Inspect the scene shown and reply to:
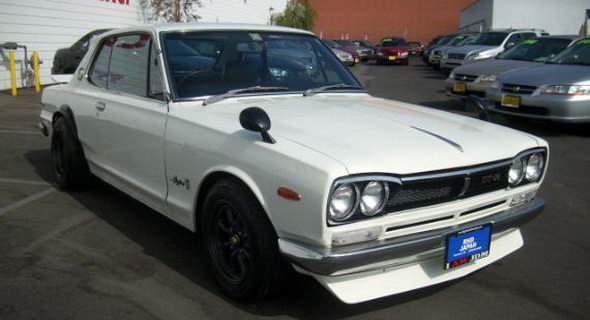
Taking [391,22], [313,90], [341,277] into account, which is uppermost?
[391,22]

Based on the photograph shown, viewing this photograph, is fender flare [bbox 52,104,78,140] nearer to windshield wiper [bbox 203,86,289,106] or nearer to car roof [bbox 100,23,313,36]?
car roof [bbox 100,23,313,36]

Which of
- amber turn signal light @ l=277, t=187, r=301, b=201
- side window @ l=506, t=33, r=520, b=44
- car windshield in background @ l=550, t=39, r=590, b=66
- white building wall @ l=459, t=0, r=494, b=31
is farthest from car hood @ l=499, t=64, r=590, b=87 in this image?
white building wall @ l=459, t=0, r=494, b=31

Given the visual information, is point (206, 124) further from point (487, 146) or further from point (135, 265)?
point (487, 146)

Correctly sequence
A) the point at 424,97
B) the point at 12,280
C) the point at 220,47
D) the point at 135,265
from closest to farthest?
the point at 12,280, the point at 135,265, the point at 220,47, the point at 424,97

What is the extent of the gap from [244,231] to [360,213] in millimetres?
675

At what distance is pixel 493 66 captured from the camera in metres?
11.0

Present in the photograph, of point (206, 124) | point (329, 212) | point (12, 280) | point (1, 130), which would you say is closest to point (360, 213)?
point (329, 212)

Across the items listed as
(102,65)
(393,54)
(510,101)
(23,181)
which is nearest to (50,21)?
(23,181)

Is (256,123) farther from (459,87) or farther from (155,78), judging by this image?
(459,87)

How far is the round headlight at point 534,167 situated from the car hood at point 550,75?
18.0 ft

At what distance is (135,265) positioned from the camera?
3.72 meters

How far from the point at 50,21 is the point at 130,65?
1153cm

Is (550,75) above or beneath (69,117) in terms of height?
above

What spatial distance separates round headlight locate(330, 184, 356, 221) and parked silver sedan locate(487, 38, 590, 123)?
6.52 m
